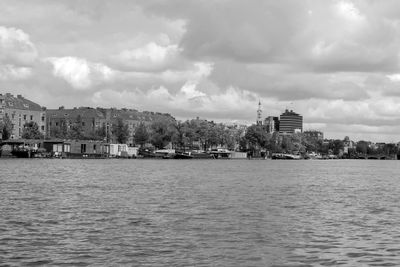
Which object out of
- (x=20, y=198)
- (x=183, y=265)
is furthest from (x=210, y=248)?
(x=20, y=198)

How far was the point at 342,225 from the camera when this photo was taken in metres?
46.2

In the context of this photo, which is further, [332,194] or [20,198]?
[332,194]

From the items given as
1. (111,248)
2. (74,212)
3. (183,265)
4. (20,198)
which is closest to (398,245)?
(183,265)

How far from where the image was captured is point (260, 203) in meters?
61.4

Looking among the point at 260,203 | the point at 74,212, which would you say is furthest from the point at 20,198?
the point at 260,203

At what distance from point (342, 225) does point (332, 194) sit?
99.3 ft

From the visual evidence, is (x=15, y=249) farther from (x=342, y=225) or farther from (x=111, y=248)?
Answer: (x=342, y=225)

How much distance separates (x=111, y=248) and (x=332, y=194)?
44.9 metres

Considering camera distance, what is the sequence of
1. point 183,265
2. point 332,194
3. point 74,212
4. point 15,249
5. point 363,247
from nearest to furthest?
point 183,265 < point 15,249 < point 363,247 < point 74,212 < point 332,194

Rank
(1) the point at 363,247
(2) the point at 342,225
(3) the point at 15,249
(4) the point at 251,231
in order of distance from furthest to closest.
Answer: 1. (2) the point at 342,225
2. (4) the point at 251,231
3. (1) the point at 363,247
4. (3) the point at 15,249

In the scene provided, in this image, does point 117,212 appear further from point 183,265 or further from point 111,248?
point 183,265

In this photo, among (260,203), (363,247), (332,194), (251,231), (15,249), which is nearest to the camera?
(15,249)

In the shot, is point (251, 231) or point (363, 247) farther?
point (251, 231)

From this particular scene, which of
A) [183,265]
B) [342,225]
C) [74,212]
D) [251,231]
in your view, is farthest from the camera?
[74,212]
